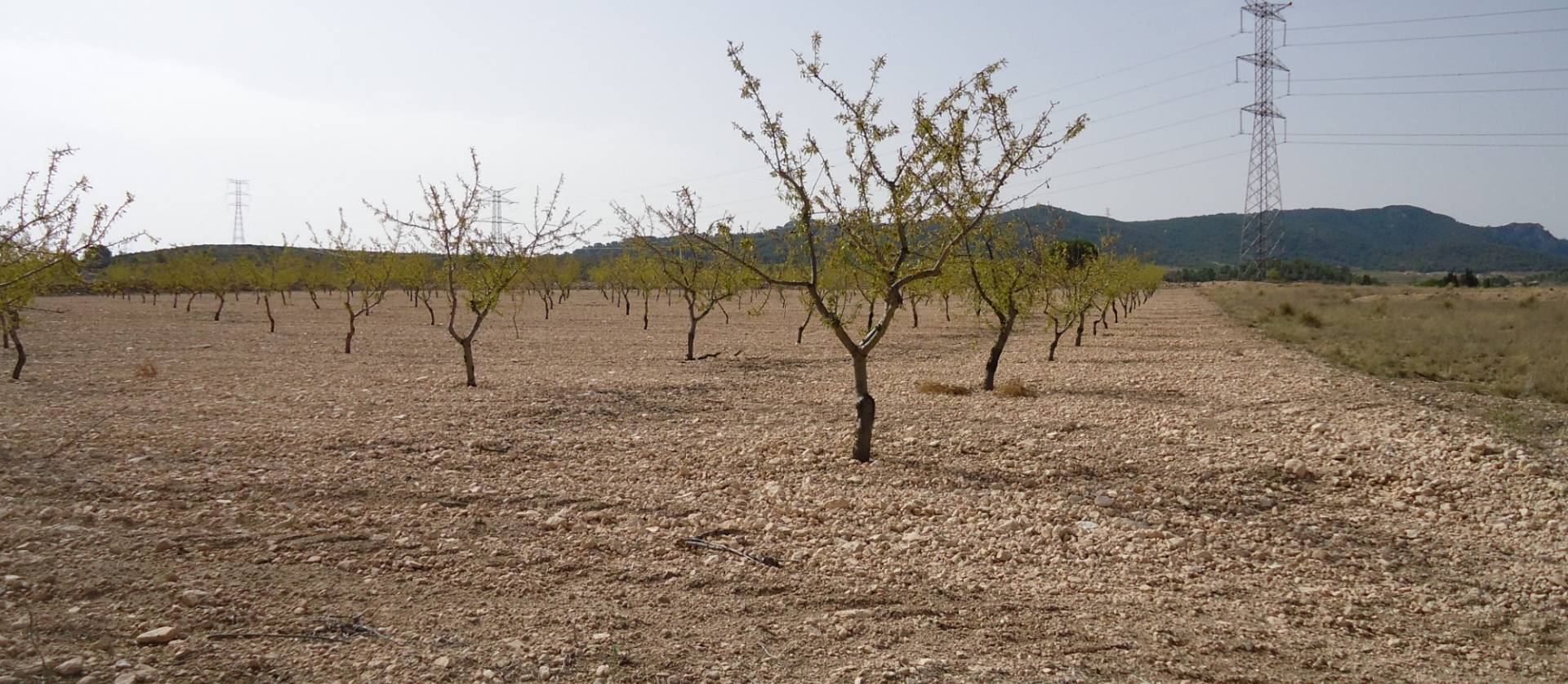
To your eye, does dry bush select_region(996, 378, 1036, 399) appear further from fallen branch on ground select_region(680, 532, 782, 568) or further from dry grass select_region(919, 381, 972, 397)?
fallen branch on ground select_region(680, 532, 782, 568)

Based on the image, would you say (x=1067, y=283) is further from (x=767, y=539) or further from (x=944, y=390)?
(x=767, y=539)

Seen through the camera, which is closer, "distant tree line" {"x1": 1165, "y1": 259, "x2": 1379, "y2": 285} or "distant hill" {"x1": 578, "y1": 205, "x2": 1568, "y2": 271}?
"distant tree line" {"x1": 1165, "y1": 259, "x2": 1379, "y2": 285}

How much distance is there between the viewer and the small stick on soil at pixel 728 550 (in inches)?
258

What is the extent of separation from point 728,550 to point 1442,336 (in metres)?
28.8

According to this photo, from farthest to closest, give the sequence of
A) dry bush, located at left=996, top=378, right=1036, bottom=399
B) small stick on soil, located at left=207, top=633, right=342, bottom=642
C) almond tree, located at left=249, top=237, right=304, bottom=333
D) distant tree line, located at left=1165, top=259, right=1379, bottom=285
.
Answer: distant tree line, located at left=1165, top=259, right=1379, bottom=285
almond tree, located at left=249, top=237, right=304, bottom=333
dry bush, located at left=996, top=378, right=1036, bottom=399
small stick on soil, located at left=207, top=633, right=342, bottom=642

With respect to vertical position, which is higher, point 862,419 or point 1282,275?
point 1282,275

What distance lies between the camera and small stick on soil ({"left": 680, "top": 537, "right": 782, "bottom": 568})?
6547 mm

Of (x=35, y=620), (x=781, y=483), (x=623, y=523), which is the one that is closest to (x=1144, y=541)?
(x=781, y=483)

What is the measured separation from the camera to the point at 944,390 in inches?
621

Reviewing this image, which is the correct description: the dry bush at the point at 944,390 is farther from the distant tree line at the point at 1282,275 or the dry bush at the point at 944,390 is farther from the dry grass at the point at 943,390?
the distant tree line at the point at 1282,275

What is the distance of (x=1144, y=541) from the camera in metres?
7.12

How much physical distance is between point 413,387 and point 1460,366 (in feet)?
70.6

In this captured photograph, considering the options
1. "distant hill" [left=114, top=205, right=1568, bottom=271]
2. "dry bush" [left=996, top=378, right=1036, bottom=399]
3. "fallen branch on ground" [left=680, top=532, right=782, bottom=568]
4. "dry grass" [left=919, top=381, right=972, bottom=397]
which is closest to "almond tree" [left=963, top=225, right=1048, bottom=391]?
"dry bush" [left=996, top=378, right=1036, bottom=399]

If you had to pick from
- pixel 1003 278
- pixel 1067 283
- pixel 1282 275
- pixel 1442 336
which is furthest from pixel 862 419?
pixel 1282 275
